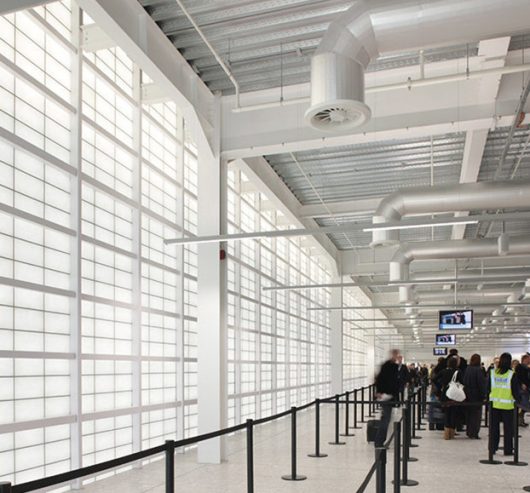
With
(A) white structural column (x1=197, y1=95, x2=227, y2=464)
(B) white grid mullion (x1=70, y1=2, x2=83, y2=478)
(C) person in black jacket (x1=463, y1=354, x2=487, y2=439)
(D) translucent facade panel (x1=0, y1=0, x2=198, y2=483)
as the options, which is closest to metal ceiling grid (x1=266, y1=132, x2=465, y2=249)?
(D) translucent facade panel (x1=0, y1=0, x2=198, y2=483)

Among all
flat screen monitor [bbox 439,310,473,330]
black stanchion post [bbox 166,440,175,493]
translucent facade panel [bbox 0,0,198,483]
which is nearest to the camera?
black stanchion post [bbox 166,440,175,493]

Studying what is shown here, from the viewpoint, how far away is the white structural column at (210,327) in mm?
11992

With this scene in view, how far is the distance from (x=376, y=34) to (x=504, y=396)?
7.19 m

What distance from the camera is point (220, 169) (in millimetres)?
12820

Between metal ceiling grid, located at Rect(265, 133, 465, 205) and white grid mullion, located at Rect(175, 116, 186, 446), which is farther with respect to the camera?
metal ceiling grid, located at Rect(265, 133, 465, 205)

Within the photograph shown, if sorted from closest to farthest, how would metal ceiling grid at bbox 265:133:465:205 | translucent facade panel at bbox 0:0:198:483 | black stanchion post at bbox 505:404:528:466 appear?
translucent facade panel at bbox 0:0:198:483, black stanchion post at bbox 505:404:528:466, metal ceiling grid at bbox 265:133:465:205

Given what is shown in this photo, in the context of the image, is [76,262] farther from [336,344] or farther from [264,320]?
[336,344]

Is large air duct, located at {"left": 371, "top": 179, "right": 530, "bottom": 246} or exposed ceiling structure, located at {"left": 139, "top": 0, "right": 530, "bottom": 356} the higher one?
exposed ceiling structure, located at {"left": 139, "top": 0, "right": 530, "bottom": 356}

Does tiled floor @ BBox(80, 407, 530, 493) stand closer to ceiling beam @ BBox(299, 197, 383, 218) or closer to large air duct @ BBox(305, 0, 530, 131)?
large air duct @ BBox(305, 0, 530, 131)

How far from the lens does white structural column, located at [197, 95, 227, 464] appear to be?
472 inches

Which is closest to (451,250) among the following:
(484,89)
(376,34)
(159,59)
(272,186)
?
(272,186)

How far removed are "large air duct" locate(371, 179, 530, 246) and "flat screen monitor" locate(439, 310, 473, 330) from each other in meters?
10.8

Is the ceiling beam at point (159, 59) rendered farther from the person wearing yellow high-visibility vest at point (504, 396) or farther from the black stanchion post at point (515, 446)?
the black stanchion post at point (515, 446)

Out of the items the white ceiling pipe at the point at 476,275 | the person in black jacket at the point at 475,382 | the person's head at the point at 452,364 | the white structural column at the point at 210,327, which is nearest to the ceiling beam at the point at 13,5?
the white structural column at the point at 210,327
